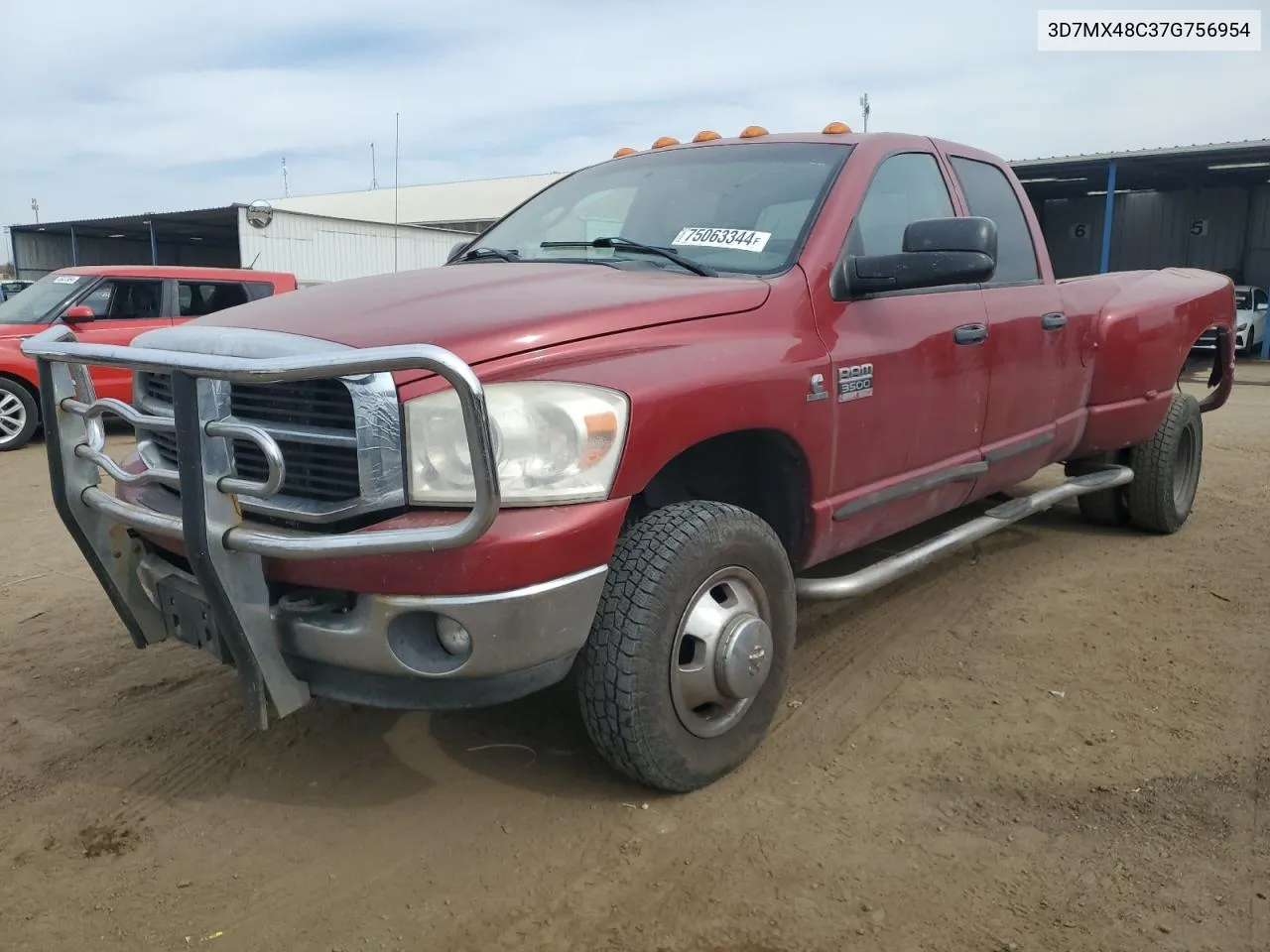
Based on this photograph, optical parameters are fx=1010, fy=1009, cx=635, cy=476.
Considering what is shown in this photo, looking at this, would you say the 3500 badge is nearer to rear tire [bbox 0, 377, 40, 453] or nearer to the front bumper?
the front bumper

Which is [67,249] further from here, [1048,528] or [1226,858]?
[1226,858]

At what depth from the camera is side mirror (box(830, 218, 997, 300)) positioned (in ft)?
9.86

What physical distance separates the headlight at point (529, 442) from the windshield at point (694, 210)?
95cm

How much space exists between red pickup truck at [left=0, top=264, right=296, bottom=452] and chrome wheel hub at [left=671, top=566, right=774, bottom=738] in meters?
7.67

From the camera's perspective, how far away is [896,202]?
11.7ft

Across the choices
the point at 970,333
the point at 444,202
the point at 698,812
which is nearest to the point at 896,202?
the point at 970,333

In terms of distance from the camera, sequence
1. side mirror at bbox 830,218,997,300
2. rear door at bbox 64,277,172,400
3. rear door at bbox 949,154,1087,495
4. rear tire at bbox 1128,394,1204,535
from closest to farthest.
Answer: side mirror at bbox 830,218,997,300 < rear door at bbox 949,154,1087,495 < rear tire at bbox 1128,394,1204,535 < rear door at bbox 64,277,172,400

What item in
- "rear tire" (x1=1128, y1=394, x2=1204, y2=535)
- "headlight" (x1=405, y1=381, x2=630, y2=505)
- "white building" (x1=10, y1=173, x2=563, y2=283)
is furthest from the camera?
"white building" (x1=10, y1=173, x2=563, y2=283)

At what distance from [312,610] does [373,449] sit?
45 centimetres

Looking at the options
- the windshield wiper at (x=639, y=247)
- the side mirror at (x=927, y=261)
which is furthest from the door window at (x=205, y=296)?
the side mirror at (x=927, y=261)

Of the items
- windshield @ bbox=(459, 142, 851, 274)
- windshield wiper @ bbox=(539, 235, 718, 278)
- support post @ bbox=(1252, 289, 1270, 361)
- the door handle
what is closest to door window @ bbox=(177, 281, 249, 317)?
windshield @ bbox=(459, 142, 851, 274)

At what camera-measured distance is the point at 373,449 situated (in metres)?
2.16

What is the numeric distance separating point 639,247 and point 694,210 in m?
0.30

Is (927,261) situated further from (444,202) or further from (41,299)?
(444,202)
